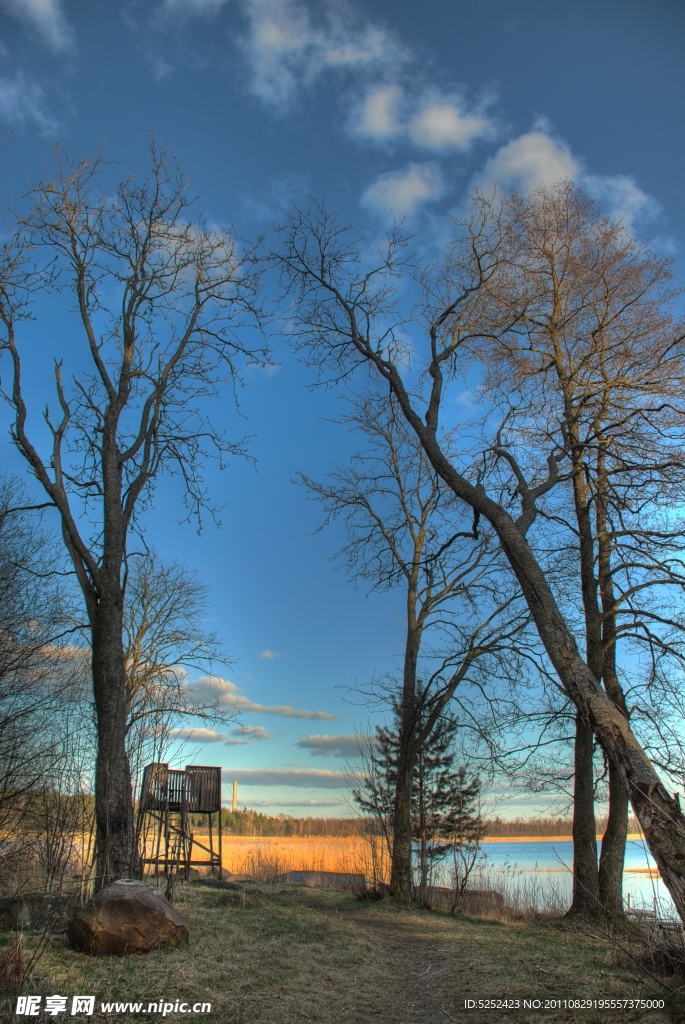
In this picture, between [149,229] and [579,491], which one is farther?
[579,491]

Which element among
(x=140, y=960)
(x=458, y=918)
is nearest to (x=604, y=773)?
(x=458, y=918)

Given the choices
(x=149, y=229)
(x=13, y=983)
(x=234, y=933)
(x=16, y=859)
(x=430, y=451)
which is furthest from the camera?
(x=149, y=229)

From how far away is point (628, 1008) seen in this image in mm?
4398

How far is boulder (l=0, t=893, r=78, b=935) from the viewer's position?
5.89m

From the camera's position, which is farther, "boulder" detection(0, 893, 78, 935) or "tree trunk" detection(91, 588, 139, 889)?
"tree trunk" detection(91, 588, 139, 889)

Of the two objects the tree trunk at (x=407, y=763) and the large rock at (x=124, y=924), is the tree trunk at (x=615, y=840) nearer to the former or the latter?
the tree trunk at (x=407, y=763)

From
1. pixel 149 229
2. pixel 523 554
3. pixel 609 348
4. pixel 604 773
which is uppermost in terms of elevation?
pixel 149 229

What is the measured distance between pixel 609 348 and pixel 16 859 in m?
10.7

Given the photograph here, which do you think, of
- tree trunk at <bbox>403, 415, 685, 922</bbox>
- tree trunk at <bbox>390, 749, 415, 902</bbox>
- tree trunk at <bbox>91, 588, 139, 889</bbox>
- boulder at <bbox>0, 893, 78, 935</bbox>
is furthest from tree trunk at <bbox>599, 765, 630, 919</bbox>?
boulder at <bbox>0, 893, 78, 935</bbox>

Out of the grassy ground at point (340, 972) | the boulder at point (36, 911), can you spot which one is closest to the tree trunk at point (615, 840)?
the grassy ground at point (340, 972)

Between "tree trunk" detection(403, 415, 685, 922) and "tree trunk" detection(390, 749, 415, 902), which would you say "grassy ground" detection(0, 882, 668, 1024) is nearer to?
"tree trunk" detection(403, 415, 685, 922)

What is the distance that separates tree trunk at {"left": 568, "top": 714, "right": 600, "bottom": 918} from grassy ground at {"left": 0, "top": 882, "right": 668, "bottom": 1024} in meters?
1.43

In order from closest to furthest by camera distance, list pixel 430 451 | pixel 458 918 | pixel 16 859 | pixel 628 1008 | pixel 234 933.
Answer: pixel 628 1008 → pixel 234 933 → pixel 16 859 → pixel 430 451 → pixel 458 918

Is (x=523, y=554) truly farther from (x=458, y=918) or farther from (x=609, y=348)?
(x=458, y=918)
